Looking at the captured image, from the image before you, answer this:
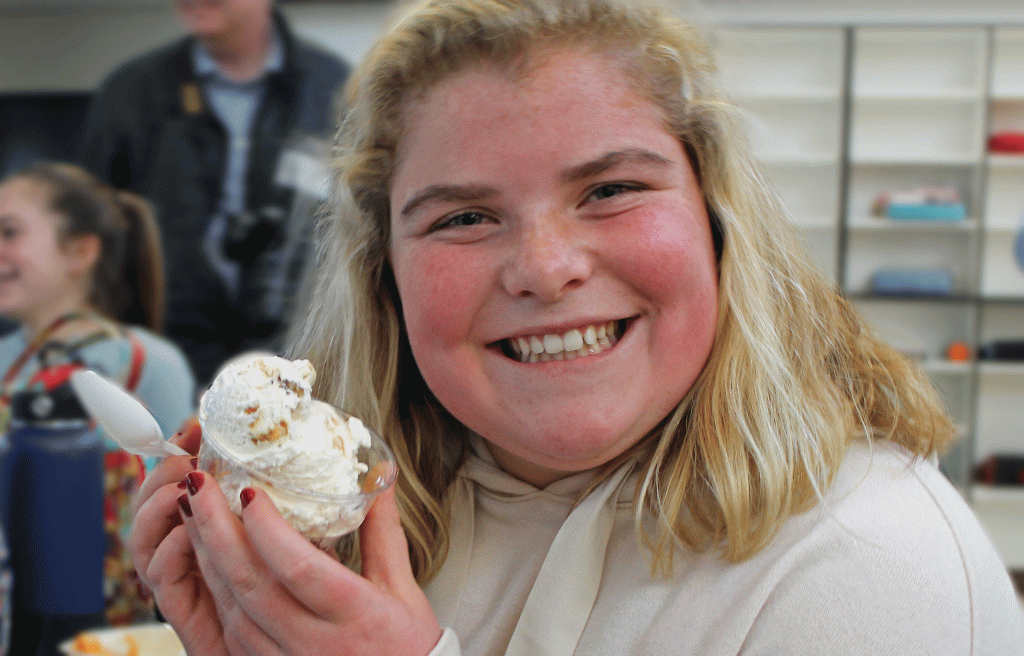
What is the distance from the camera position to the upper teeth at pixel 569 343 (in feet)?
3.14

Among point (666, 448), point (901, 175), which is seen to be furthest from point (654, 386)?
point (901, 175)

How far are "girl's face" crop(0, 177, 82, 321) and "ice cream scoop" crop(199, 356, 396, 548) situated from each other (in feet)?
6.05

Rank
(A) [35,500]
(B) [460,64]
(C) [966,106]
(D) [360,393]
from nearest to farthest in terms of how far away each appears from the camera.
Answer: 1. (B) [460,64]
2. (D) [360,393]
3. (A) [35,500]
4. (C) [966,106]

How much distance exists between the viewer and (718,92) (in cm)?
104

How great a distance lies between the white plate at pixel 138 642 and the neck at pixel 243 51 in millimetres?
1692

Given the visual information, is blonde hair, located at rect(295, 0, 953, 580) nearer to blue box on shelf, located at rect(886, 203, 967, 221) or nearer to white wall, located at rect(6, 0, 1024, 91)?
white wall, located at rect(6, 0, 1024, 91)

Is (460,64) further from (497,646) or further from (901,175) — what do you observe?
(901,175)

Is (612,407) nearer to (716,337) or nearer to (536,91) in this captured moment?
(716,337)

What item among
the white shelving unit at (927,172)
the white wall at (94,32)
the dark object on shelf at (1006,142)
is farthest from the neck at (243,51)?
the dark object on shelf at (1006,142)

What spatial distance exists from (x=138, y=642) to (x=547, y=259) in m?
1.34

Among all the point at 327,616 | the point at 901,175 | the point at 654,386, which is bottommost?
the point at 901,175

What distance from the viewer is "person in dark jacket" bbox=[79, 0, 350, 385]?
8.46 ft

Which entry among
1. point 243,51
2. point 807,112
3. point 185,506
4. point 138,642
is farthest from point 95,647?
point 807,112

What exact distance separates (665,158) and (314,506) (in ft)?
1.77
